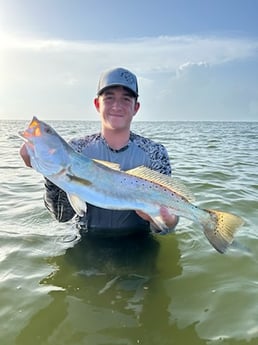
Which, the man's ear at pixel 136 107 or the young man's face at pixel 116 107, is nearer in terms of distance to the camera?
the young man's face at pixel 116 107

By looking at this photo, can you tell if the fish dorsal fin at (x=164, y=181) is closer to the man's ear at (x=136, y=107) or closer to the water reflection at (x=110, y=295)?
the water reflection at (x=110, y=295)

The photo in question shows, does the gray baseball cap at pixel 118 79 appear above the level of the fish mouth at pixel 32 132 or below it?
above

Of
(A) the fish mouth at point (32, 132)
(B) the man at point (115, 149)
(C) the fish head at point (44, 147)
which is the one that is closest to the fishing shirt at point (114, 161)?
(B) the man at point (115, 149)

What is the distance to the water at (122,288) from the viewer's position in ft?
14.2

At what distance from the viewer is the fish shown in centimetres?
405

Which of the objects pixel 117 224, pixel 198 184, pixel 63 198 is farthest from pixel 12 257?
pixel 198 184

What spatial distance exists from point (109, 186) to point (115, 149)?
196cm

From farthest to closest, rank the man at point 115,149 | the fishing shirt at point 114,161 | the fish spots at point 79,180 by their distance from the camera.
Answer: the fishing shirt at point 114,161, the man at point 115,149, the fish spots at point 79,180

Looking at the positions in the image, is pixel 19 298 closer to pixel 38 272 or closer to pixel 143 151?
pixel 38 272

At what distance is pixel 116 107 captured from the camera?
593 centimetres

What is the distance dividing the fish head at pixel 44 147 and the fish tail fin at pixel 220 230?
5.39 feet

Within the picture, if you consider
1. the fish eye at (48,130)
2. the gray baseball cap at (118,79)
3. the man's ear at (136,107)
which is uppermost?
the gray baseball cap at (118,79)

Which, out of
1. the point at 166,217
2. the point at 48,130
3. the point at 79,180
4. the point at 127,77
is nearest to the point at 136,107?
the point at 127,77

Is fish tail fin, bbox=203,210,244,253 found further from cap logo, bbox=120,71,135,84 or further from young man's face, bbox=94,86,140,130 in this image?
cap logo, bbox=120,71,135,84
